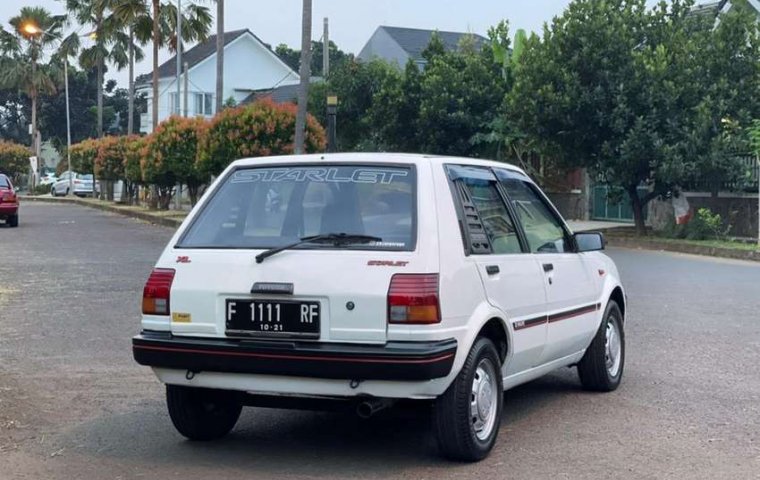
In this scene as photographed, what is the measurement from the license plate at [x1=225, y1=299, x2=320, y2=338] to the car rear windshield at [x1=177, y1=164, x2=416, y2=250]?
14.4 inches

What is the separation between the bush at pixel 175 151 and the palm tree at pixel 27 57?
109 ft

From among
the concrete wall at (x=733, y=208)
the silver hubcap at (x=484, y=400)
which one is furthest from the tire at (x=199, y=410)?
the concrete wall at (x=733, y=208)

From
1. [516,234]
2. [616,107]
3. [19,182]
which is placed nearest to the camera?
[516,234]

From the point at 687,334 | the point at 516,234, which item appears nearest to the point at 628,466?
the point at 516,234

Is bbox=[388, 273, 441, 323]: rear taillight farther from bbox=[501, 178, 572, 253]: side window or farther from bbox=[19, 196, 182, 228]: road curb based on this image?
bbox=[19, 196, 182, 228]: road curb

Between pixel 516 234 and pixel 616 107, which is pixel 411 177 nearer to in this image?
pixel 516 234

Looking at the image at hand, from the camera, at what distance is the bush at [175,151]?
34688 millimetres

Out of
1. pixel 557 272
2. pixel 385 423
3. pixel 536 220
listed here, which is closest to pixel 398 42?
pixel 536 220

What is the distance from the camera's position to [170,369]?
5.96 metres

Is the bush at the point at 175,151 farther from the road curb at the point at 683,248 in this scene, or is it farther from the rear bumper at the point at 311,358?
the rear bumper at the point at 311,358

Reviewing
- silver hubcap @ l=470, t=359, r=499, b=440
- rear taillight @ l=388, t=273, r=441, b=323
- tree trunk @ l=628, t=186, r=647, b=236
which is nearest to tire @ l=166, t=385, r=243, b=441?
rear taillight @ l=388, t=273, r=441, b=323

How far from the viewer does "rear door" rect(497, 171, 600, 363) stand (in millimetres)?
6945

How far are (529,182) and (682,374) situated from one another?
7.61ft

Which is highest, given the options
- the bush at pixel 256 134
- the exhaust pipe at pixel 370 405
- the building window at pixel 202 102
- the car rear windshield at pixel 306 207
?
the building window at pixel 202 102
